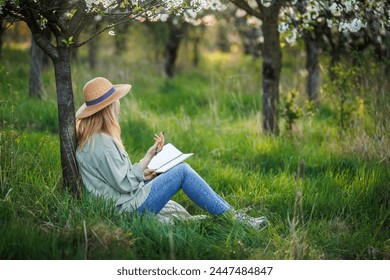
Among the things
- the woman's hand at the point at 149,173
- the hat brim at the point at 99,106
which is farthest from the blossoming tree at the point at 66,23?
the woman's hand at the point at 149,173

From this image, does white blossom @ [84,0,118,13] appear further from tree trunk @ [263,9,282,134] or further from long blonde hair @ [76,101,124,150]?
tree trunk @ [263,9,282,134]

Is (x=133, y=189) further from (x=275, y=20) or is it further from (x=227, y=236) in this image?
(x=275, y=20)

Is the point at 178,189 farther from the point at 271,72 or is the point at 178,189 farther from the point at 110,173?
the point at 271,72

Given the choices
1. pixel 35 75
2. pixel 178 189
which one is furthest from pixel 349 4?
pixel 35 75

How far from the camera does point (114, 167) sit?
13.0ft

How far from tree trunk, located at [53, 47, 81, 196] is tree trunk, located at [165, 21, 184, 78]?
25.4 feet

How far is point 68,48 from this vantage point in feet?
13.3

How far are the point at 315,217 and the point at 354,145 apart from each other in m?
1.72

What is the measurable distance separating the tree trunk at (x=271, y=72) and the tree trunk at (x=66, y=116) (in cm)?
308

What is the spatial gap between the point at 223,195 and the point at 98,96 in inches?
63.3

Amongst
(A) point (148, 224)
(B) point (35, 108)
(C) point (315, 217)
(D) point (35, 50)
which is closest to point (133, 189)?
(A) point (148, 224)

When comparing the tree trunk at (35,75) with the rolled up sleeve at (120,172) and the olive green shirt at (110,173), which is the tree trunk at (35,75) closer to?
the olive green shirt at (110,173)

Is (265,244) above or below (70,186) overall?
below
